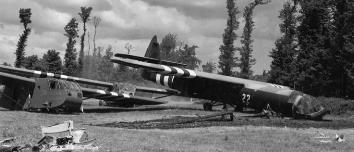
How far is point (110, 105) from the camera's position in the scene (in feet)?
136

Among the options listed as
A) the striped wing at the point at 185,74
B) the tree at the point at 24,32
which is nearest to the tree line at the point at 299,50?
the tree at the point at 24,32

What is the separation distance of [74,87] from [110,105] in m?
13.0

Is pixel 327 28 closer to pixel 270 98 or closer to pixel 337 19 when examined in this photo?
Result: pixel 337 19

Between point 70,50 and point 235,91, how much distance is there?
197 feet

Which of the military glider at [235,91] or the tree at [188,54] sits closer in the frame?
the military glider at [235,91]

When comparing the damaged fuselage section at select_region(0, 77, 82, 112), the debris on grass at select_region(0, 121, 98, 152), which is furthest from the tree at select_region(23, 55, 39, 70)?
the debris on grass at select_region(0, 121, 98, 152)

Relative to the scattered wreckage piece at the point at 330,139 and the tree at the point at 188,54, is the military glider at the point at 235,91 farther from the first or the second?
the tree at the point at 188,54

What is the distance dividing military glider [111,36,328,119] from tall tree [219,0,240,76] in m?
36.7

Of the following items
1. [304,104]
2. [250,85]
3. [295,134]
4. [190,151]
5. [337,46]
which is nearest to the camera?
[190,151]

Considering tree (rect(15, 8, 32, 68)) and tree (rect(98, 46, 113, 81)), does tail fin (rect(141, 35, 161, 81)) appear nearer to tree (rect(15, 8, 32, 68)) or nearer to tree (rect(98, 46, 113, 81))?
tree (rect(15, 8, 32, 68))

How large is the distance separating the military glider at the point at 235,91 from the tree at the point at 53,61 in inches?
1789

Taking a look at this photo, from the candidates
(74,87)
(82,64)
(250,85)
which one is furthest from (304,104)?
(82,64)

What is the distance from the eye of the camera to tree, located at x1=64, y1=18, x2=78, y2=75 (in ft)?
276

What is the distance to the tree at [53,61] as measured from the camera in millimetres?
79938
